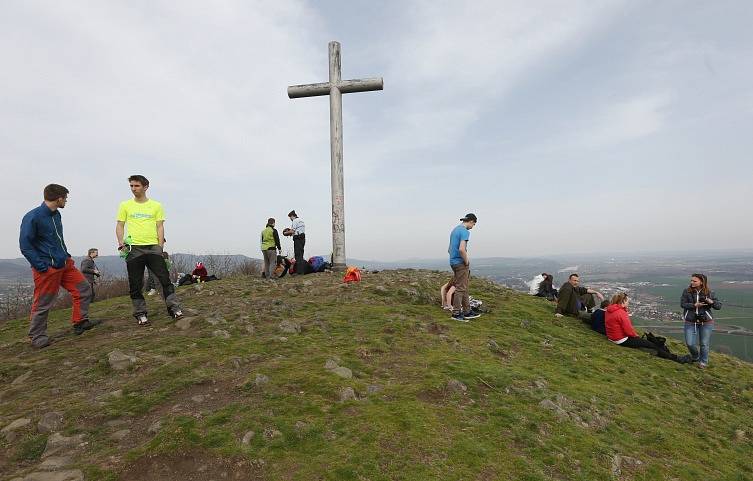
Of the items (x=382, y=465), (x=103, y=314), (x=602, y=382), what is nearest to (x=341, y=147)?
(x=103, y=314)

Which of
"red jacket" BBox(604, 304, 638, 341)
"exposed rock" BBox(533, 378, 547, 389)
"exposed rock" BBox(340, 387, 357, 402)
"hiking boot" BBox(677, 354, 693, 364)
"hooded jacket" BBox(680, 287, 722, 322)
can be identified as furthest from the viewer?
"hooded jacket" BBox(680, 287, 722, 322)

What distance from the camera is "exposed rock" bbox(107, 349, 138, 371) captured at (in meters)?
5.38

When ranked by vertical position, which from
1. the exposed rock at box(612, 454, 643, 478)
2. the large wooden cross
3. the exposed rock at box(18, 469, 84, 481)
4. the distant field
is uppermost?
the large wooden cross

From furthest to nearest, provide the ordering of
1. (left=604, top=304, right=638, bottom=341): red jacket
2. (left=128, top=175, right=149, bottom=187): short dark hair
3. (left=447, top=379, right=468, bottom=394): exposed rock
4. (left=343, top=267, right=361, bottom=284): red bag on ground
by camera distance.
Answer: (left=343, top=267, right=361, bottom=284): red bag on ground → (left=604, top=304, right=638, bottom=341): red jacket → (left=128, top=175, right=149, bottom=187): short dark hair → (left=447, top=379, right=468, bottom=394): exposed rock

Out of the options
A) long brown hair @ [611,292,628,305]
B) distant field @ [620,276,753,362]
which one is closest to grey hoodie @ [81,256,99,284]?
long brown hair @ [611,292,628,305]

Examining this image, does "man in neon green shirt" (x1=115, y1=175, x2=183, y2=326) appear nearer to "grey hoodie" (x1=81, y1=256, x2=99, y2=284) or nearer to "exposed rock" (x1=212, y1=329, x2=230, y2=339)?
"exposed rock" (x1=212, y1=329, x2=230, y2=339)

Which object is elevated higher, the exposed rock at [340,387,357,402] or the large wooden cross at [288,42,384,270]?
the large wooden cross at [288,42,384,270]

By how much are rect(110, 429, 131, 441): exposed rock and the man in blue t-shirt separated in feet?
22.6

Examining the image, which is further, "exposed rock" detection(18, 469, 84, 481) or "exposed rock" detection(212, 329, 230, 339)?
"exposed rock" detection(212, 329, 230, 339)

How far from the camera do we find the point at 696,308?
982 cm

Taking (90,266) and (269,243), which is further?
(269,243)

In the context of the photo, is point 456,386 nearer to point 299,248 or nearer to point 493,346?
point 493,346

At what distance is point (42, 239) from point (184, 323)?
9.48 feet

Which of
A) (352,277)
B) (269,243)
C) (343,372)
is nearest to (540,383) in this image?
(343,372)
